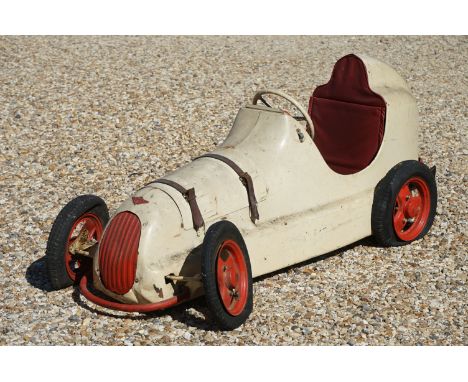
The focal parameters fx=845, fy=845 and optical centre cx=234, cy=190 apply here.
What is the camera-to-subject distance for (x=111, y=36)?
12.5 meters

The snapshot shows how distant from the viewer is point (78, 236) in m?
5.91

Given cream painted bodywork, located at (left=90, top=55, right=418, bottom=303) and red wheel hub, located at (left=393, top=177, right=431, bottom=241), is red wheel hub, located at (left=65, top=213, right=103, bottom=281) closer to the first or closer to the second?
cream painted bodywork, located at (left=90, top=55, right=418, bottom=303)

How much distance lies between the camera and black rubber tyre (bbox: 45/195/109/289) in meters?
5.71

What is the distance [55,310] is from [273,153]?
1.85 meters

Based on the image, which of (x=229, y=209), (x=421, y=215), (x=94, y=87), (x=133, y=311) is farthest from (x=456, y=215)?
(x=94, y=87)

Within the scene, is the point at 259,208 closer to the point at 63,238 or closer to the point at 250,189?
the point at 250,189

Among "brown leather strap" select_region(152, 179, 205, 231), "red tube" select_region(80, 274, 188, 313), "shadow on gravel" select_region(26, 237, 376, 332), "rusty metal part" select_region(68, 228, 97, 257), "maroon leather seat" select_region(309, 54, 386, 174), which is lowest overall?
"shadow on gravel" select_region(26, 237, 376, 332)

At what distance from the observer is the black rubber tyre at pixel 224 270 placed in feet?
16.7

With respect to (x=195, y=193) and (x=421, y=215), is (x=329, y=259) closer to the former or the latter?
(x=421, y=215)

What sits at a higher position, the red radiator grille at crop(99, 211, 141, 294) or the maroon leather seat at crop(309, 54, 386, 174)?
the maroon leather seat at crop(309, 54, 386, 174)

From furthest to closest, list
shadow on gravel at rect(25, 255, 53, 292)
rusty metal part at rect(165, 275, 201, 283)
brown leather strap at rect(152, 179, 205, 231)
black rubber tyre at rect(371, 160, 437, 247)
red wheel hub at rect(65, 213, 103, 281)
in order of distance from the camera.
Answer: black rubber tyre at rect(371, 160, 437, 247), shadow on gravel at rect(25, 255, 53, 292), red wheel hub at rect(65, 213, 103, 281), brown leather strap at rect(152, 179, 205, 231), rusty metal part at rect(165, 275, 201, 283)

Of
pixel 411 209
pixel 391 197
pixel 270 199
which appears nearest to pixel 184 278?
pixel 270 199

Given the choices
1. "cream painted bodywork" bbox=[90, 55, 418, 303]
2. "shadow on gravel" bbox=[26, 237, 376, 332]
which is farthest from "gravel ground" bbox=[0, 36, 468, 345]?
"cream painted bodywork" bbox=[90, 55, 418, 303]

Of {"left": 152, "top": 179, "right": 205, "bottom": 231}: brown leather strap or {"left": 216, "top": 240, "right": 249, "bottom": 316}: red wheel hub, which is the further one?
{"left": 152, "top": 179, "right": 205, "bottom": 231}: brown leather strap
